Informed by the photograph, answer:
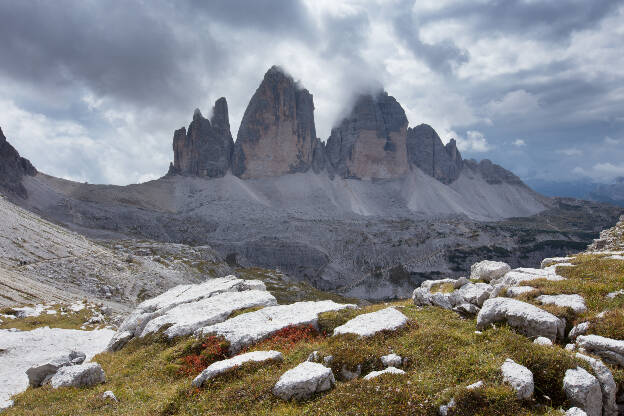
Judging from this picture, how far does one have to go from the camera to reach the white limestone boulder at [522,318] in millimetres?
14461

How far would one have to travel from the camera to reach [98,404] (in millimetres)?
14617

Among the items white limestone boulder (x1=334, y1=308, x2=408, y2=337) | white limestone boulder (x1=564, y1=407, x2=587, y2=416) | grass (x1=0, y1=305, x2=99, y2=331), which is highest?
white limestone boulder (x1=334, y1=308, x2=408, y2=337)

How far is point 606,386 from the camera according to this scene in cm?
1128

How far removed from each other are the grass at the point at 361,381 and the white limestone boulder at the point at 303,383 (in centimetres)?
30

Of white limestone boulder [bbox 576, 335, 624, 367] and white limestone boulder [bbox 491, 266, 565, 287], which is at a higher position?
white limestone boulder [bbox 491, 266, 565, 287]

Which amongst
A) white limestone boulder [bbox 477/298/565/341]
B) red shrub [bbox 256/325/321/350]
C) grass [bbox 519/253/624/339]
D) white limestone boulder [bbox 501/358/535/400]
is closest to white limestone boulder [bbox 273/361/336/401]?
red shrub [bbox 256/325/321/350]

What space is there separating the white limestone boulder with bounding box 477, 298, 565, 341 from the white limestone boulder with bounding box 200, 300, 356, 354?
871cm

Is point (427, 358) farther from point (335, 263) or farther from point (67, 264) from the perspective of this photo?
point (335, 263)

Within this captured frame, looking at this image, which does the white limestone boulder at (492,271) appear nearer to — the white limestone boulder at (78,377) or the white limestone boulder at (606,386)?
the white limestone boulder at (606,386)

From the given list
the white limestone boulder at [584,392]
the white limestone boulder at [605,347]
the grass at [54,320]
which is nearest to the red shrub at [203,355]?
the white limestone boulder at [584,392]

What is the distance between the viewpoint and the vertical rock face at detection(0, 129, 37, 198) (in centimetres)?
17088

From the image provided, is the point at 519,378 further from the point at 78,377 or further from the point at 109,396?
the point at 78,377

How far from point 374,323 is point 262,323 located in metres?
6.86

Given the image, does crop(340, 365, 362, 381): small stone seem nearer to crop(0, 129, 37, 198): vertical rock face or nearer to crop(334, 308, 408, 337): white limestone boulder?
crop(334, 308, 408, 337): white limestone boulder
